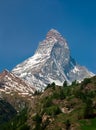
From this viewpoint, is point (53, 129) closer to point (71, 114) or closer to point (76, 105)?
point (71, 114)

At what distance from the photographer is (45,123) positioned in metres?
177

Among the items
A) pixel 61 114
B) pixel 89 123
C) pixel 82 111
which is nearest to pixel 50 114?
pixel 61 114

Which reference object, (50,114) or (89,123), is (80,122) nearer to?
(89,123)

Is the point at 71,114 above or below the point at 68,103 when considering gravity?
below

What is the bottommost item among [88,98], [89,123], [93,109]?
[89,123]

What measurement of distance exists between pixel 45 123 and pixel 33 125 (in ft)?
48.0

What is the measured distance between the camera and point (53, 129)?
16375 centimetres

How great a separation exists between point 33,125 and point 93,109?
1281 inches

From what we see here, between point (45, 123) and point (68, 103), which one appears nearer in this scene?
point (45, 123)

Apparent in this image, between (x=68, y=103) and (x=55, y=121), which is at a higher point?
(x=68, y=103)

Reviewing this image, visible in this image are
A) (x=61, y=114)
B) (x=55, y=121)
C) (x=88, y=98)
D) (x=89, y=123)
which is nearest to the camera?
(x=89, y=123)

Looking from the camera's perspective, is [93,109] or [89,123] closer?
[89,123]

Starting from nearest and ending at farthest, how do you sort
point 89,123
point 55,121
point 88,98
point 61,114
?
point 89,123 < point 55,121 < point 61,114 < point 88,98

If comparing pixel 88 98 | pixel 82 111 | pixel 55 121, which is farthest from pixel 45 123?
pixel 88 98
